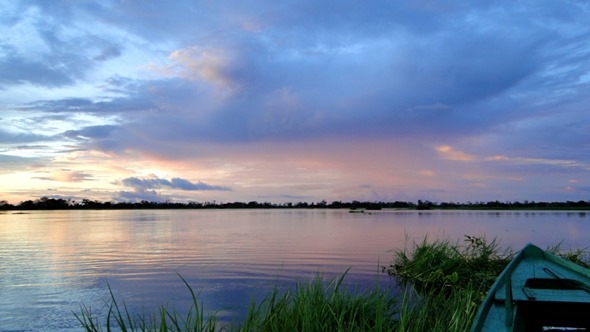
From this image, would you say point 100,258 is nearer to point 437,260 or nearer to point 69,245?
point 69,245

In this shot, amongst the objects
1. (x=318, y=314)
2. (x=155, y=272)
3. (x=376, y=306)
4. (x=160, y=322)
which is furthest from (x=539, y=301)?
(x=155, y=272)

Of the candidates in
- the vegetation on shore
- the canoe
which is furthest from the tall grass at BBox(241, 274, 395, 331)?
the canoe

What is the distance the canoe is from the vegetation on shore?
548 millimetres

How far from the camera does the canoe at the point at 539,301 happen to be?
5547 millimetres

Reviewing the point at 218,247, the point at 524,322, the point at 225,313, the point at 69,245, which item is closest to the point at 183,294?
the point at 225,313

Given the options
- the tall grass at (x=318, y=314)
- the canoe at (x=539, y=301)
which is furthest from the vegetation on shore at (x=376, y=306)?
the canoe at (x=539, y=301)

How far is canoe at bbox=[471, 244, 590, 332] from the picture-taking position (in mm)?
5547

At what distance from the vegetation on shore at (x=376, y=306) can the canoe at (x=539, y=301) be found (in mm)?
548

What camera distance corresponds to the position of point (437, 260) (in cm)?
1399

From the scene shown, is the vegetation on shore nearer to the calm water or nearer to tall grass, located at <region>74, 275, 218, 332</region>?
tall grass, located at <region>74, 275, 218, 332</region>

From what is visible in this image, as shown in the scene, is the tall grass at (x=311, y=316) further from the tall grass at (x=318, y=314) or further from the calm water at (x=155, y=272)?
the calm water at (x=155, y=272)

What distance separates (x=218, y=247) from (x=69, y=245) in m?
10.2

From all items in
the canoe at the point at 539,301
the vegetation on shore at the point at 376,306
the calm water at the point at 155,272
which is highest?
the canoe at the point at 539,301

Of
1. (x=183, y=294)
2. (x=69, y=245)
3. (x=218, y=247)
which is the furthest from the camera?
(x=69, y=245)
